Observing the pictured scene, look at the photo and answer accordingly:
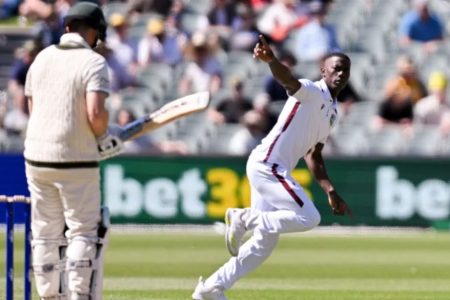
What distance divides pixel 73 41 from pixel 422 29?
13.0 meters

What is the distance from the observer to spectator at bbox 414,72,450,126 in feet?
58.2

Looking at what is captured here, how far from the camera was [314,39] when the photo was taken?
62.7 ft

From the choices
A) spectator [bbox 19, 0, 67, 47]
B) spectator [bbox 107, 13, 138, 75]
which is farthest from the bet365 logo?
spectator [bbox 19, 0, 67, 47]

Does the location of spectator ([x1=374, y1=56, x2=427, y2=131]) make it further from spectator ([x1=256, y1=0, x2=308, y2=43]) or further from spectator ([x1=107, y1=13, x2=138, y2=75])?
spectator ([x1=107, y1=13, x2=138, y2=75])

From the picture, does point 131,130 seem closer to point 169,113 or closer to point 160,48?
point 169,113

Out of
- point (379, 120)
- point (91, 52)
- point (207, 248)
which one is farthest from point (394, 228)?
point (91, 52)

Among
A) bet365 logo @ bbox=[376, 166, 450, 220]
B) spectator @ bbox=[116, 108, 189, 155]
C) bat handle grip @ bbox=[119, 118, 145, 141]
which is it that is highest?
bat handle grip @ bbox=[119, 118, 145, 141]

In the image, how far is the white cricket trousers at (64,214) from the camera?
6934 mm

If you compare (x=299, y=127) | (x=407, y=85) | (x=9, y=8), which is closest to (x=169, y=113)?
(x=299, y=127)

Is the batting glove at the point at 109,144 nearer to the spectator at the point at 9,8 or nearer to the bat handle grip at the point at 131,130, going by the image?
the bat handle grip at the point at 131,130

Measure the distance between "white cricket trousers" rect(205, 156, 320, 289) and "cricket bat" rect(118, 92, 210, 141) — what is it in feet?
5.75

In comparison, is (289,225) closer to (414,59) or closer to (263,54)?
(263,54)

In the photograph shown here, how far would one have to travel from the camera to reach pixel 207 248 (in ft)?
46.8

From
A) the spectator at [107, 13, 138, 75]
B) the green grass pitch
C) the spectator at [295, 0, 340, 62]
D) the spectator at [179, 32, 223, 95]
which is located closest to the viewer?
the green grass pitch
